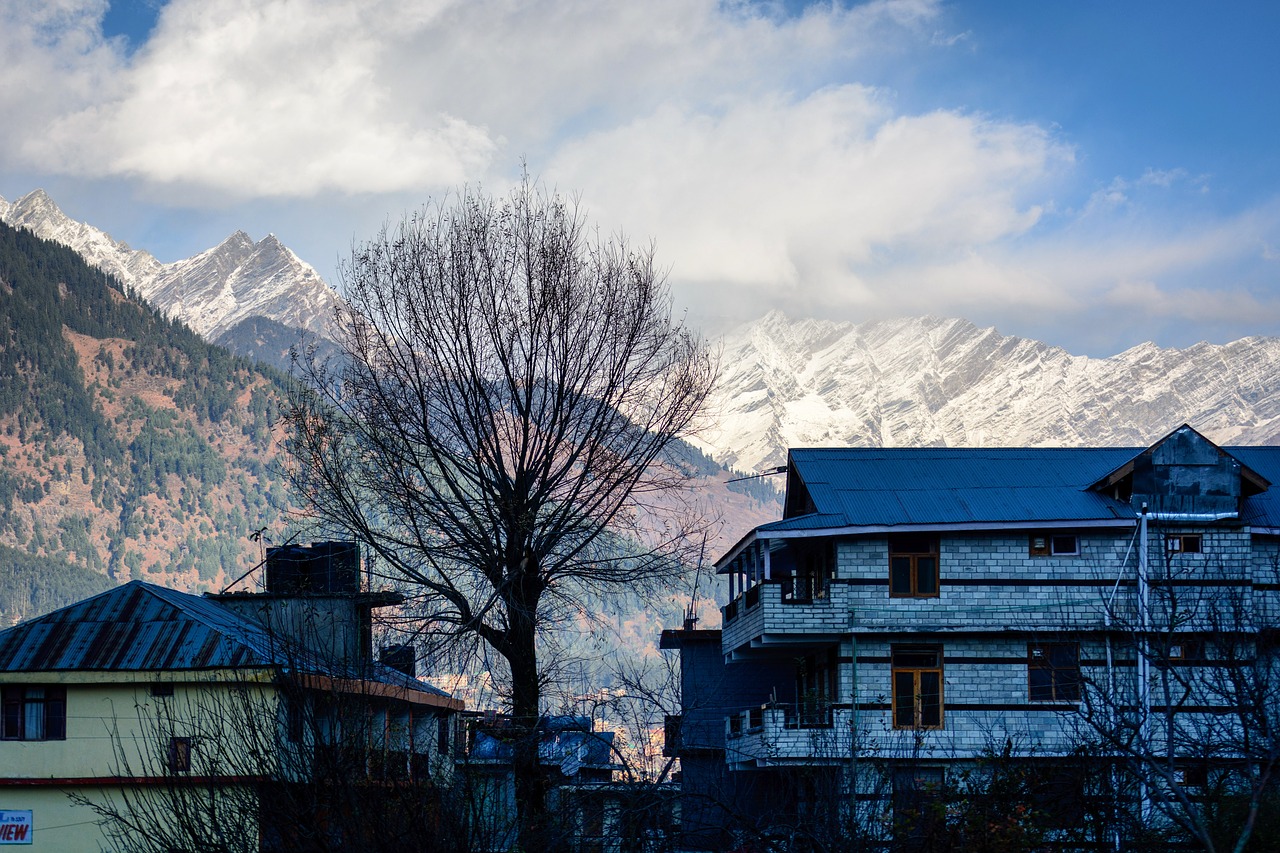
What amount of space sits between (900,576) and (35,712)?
22.8 meters

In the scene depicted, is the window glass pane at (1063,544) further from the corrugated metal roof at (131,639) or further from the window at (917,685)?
the corrugated metal roof at (131,639)

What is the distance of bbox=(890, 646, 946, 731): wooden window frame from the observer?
41844mm

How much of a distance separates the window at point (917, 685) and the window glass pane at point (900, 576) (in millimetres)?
1580

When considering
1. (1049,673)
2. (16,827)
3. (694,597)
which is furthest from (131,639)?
(1049,673)

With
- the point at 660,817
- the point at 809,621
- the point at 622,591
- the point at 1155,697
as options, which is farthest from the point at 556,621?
the point at 1155,697

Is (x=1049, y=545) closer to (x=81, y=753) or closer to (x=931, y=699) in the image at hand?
(x=931, y=699)

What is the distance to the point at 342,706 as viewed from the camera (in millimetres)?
23297

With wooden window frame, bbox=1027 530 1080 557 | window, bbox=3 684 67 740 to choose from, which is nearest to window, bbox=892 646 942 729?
wooden window frame, bbox=1027 530 1080 557

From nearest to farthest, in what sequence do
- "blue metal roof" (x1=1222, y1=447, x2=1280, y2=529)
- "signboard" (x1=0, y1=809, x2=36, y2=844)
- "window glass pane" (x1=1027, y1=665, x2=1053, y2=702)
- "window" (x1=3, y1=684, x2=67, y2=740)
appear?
"signboard" (x1=0, y1=809, x2=36, y2=844) → "window" (x1=3, y1=684, x2=67, y2=740) → "window glass pane" (x1=1027, y1=665, x2=1053, y2=702) → "blue metal roof" (x1=1222, y1=447, x2=1280, y2=529)

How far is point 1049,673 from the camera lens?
42.1 m

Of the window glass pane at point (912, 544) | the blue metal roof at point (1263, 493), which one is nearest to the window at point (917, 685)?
the window glass pane at point (912, 544)

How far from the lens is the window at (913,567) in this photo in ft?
139

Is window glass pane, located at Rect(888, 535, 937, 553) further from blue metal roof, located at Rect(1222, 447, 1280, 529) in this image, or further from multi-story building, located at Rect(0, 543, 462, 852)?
multi-story building, located at Rect(0, 543, 462, 852)

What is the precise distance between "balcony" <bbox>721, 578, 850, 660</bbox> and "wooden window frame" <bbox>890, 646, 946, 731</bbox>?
174 centimetres
